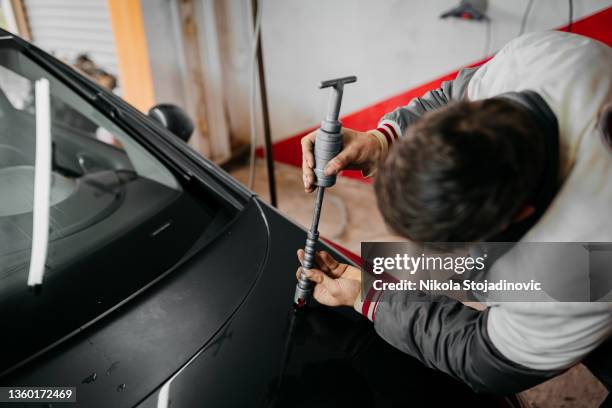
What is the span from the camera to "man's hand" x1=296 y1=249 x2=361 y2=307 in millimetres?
962

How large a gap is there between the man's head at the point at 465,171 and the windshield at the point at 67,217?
69cm

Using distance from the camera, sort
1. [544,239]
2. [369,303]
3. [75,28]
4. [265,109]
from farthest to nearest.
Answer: [75,28] < [265,109] < [369,303] < [544,239]

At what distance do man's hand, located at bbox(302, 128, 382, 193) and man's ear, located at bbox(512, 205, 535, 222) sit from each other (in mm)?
349

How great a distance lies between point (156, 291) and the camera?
0.99 m

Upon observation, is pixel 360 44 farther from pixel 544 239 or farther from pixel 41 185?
pixel 544 239

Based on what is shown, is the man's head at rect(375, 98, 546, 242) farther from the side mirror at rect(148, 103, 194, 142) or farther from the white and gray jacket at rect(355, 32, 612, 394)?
the side mirror at rect(148, 103, 194, 142)

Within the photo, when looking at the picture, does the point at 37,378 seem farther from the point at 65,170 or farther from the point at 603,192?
the point at 603,192

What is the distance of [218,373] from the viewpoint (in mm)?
852

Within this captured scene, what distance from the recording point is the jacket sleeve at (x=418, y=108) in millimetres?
1000

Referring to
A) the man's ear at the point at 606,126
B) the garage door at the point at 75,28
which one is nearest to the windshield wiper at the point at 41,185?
the man's ear at the point at 606,126

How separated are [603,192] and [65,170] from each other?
148cm

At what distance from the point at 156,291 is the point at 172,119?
72 centimetres

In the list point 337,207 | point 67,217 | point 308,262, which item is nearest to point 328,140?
point 308,262

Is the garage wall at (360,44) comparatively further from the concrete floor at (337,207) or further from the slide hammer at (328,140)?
the slide hammer at (328,140)
